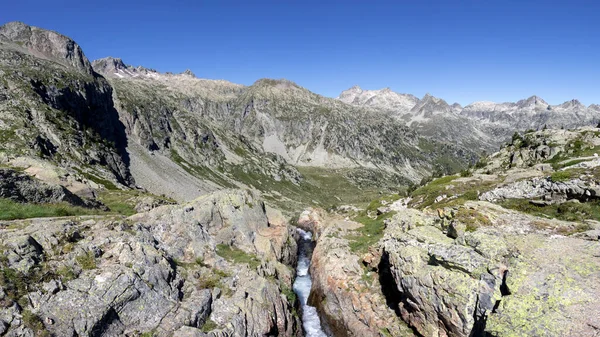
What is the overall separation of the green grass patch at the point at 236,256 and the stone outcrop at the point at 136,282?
5.8 inches

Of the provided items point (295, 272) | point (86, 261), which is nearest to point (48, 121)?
point (295, 272)

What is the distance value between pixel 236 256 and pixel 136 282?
1424cm

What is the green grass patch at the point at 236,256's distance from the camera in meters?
36.8

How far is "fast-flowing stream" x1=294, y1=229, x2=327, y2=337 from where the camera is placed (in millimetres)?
37031

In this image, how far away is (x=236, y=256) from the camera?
126ft

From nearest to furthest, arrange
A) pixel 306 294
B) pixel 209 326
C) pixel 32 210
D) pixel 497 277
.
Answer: pixel 497 277, pixel 209 326, pixel 32 210, pixel 306 294

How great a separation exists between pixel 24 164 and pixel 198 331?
53.6 metres

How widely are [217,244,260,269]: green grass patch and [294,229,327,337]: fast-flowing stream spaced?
984 centimetres

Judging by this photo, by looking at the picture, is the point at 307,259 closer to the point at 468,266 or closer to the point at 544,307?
the point at 468,266

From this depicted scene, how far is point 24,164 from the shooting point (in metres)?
55.1

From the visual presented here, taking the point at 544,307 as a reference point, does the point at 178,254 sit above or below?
below

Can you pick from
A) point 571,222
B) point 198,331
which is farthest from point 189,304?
point 571,222

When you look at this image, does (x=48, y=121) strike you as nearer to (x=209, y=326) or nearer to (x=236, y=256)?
(x=236, y=256)

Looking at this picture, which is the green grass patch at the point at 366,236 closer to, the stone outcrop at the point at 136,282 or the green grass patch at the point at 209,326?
the stone outcrop at the point at 136,282
